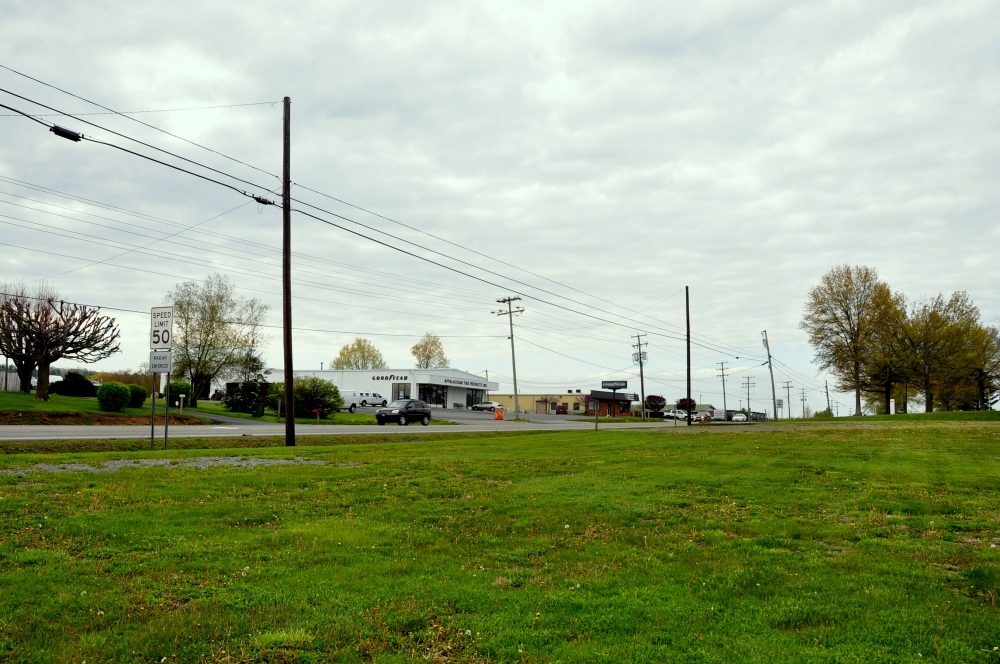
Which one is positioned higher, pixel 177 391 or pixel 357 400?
pixel 177 391

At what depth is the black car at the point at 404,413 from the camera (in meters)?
48.2

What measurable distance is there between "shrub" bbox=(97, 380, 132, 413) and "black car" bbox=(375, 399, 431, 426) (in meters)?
15.4

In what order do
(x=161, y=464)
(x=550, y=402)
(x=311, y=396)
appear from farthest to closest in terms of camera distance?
(x=550, y=402)
(x=311, y=396)
(x=161, y=464)

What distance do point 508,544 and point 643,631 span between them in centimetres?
296

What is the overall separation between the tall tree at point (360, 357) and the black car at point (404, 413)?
255 ft

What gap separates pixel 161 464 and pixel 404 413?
34367mm

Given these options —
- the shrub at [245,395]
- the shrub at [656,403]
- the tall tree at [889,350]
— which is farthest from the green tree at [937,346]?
the shrub at [245,395]

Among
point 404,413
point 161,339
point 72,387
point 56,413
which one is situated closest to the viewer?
point 161,339

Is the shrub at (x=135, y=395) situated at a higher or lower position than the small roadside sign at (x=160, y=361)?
lower

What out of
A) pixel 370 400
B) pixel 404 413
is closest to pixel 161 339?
pixel 404 413

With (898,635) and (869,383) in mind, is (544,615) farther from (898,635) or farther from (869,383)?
(869,383)

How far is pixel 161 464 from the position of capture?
14445 millimetres

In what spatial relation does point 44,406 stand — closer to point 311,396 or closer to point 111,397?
point 111,397

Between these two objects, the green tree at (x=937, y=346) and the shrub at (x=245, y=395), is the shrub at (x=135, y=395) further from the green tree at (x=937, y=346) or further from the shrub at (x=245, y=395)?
the green tree at (x=937, y=346)
